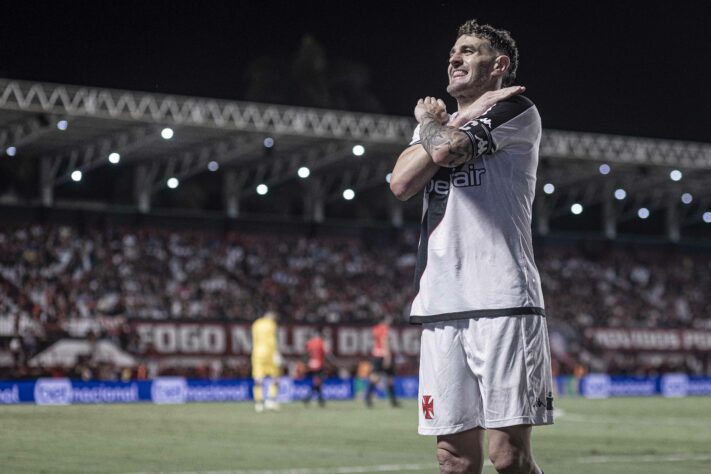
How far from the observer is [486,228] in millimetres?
4992

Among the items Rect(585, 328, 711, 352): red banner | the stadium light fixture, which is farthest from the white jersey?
Rect(585, 328, 711, 352): red banner

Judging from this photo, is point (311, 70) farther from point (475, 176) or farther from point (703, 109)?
point (475, 176)

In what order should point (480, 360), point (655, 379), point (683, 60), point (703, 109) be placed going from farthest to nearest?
point (703, 109) → point (655, 379) → point (683, 60) → point (480, 360)

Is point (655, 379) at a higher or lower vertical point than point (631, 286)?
lower

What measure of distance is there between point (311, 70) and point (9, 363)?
26304 millimetres

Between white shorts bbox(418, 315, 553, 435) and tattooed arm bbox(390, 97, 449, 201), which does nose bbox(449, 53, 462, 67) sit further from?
white shorts bbox(418, 315, 553, 435)

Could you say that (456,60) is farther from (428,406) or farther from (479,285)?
(428,406)

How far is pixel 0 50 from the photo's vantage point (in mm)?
32094

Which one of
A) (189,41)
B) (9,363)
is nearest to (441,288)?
(9,363)

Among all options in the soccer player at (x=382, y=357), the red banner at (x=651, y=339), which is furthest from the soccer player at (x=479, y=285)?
the red banner at (x=651, y=339)

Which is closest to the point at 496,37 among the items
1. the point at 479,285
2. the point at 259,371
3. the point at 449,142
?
the point at 449,142

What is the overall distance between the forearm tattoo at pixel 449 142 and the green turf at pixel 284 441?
6.64 m

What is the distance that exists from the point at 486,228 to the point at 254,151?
1452 inches

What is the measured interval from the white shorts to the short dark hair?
1.18m
